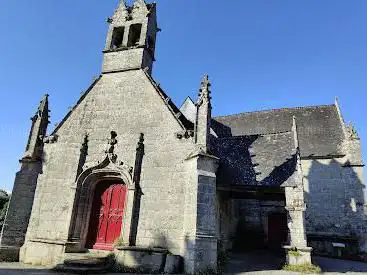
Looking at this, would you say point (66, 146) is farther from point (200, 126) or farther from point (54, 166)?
point (200, 126)

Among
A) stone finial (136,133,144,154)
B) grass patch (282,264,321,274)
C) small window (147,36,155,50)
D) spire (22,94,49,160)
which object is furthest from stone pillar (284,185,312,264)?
spire (22,94,49,160)

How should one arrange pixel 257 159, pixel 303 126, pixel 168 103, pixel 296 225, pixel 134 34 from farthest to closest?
pixel 303 126, pixel 134 34, pixel 257 159, pixel 168 103, pixel 296 225

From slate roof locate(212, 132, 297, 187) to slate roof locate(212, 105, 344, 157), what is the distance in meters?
6.81

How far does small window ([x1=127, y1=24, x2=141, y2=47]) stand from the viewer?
1267 cm

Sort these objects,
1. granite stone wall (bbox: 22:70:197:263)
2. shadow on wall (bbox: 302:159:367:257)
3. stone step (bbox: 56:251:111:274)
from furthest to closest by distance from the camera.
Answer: shadow on wall (bbox: 302:159:367:257) → granite stone wall (bbox: 22:70:197:263) → stone step (bbox: 56:251:111:274)

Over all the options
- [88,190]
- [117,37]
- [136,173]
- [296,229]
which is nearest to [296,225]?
[296,229]

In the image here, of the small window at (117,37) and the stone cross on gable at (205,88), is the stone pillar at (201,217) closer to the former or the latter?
the stone cross on gable at (205,88)

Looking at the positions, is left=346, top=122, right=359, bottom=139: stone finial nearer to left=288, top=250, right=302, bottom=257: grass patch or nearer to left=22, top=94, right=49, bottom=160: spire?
left=288, top=250, right=302, bottom=257: grass patch

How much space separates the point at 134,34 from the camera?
13.0 metres

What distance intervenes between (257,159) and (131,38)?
23.9ft

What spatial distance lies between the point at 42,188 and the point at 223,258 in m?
6.70

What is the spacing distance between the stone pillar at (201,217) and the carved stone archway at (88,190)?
199 cm

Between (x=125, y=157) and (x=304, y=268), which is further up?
(x=125, y=157)

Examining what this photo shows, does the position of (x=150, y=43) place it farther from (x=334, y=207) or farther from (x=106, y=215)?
(x=334, y=207)
